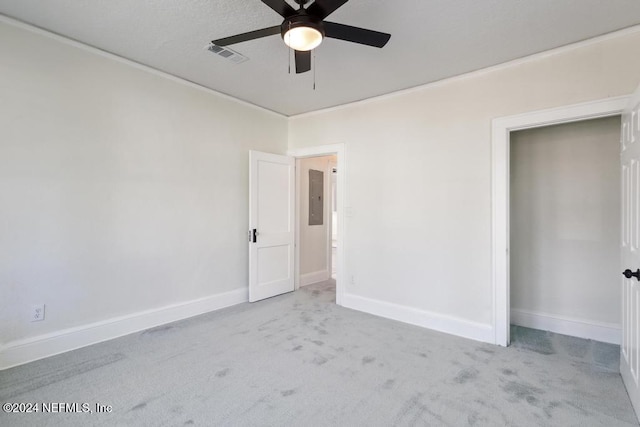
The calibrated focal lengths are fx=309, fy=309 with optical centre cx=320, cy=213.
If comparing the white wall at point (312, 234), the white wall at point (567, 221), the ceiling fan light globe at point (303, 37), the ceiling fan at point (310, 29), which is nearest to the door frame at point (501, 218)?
the white wall at point (567, 221)

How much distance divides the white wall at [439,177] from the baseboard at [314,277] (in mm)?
1251

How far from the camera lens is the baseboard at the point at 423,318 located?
3047mm

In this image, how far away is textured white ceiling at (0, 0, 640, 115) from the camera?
2.19m

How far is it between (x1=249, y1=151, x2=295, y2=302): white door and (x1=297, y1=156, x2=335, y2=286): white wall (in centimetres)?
42

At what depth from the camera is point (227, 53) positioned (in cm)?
285

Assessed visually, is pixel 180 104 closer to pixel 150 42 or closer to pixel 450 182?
pixel 150 42

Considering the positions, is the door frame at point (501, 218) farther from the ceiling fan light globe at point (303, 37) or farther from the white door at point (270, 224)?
the white door at point (270, 224)

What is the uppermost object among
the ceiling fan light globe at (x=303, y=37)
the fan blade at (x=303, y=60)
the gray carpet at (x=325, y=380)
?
the fan blade at (x=303, y=60)

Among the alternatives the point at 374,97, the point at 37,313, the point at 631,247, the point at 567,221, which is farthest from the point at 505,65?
the point at 37,313

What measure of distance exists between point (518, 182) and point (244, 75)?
331 centimetres

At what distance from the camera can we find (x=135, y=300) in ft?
10.4

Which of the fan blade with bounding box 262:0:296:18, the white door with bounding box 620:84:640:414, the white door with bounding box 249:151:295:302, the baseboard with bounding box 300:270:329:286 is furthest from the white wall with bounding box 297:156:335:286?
the white door with bounding box 620:84:640:414

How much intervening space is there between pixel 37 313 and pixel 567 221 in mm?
5096

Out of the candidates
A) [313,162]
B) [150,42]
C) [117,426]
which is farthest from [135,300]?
[313,162]
